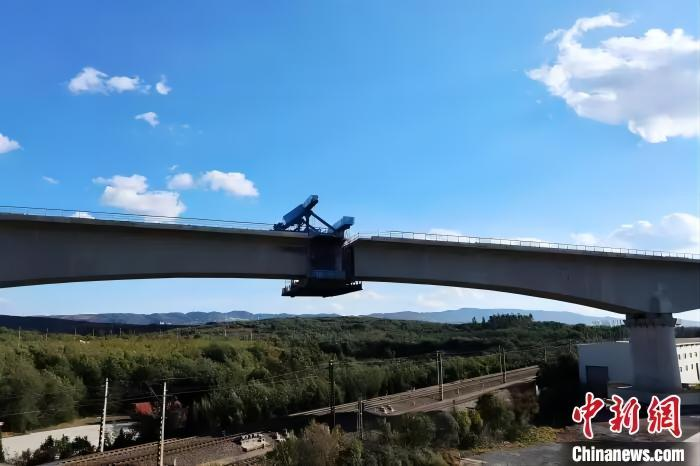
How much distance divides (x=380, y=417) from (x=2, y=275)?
19.1m

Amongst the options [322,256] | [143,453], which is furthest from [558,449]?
[143,453]

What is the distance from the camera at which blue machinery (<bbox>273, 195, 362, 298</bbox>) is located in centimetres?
2284

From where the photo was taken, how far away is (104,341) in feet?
185

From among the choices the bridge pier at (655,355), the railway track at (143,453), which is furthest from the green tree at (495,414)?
the railway track at (143,453)

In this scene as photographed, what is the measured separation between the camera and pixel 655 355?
1171 inches

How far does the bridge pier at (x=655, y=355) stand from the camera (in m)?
29.1

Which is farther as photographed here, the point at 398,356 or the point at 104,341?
the point at 398,356

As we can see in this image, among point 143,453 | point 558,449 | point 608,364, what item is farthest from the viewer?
point 608,364

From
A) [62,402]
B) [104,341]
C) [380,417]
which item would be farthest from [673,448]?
[104,341]

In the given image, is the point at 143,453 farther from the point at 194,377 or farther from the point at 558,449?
the point at 194,377

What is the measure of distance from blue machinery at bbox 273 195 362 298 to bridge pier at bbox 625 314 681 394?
55.1 ft

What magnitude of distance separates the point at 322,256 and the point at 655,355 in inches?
754

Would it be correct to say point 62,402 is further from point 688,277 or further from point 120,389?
point 688,277

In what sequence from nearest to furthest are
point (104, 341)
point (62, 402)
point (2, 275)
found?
point (2, 275), point (62, 402), point (104, 341)
